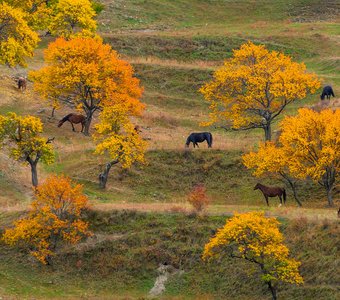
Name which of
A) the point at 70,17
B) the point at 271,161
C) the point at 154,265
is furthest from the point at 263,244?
the point at 70,17

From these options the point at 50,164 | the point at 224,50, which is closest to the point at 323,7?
the point at 224,50

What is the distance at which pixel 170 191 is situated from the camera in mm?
64812

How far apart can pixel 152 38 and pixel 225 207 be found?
49138mm

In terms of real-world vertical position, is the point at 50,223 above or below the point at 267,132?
below

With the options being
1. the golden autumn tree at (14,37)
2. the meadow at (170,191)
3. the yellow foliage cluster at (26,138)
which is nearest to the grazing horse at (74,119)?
the meadow at (170,191)

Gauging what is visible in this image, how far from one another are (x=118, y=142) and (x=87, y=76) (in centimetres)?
1220

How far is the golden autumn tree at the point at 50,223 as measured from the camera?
172 ft

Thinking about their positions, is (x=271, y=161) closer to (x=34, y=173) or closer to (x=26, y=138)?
(x=34, y=173)

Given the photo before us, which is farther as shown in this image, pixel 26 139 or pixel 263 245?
pixel 26 139

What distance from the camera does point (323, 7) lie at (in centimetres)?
11919

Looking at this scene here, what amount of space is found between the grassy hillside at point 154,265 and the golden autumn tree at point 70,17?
136 ft

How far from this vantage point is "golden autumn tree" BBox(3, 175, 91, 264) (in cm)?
5238

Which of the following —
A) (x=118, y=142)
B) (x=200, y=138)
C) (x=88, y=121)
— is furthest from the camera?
(x=88, y=121)

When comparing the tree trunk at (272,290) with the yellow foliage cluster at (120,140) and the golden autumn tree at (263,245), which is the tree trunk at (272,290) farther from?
the yellow foliage cluster at (120,140)
